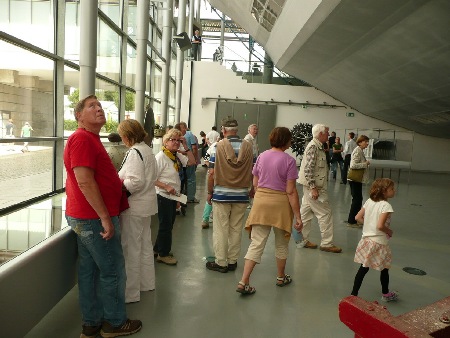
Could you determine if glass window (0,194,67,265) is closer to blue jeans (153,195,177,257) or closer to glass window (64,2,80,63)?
blue jeans (153,195,177,257)

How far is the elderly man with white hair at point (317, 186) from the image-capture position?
473 cm

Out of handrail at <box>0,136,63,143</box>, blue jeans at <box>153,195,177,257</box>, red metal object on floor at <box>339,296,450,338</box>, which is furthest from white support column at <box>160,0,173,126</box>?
red metal object on floor at <box>339,296,450,338</box>

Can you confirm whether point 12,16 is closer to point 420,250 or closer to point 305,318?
point 305,318

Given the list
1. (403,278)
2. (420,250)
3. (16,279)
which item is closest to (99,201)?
(16,279)

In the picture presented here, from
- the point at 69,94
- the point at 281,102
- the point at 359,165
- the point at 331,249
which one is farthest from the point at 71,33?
the point at 281,102

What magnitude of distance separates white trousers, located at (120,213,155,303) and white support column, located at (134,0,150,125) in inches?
185

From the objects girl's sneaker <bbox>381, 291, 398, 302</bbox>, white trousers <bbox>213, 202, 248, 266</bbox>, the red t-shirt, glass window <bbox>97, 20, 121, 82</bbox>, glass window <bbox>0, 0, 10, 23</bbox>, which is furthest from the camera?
glass window <bbox>97, 20, 121, 82</bbox>

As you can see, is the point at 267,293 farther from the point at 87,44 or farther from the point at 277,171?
the point at 87,44

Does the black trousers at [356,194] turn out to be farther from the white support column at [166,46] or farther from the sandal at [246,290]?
the white support column at [166,46]

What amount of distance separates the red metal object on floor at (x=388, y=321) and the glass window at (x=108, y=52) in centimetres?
724

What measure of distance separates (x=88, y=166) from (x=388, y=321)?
1.95 meters

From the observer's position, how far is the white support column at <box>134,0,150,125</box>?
7.18 meters

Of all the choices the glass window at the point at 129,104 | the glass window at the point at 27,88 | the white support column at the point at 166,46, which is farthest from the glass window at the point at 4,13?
the white support column at the point at 166,46

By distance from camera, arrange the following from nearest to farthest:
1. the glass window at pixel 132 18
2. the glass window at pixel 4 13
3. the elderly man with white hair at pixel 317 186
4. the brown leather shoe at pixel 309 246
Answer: the glass window at pixel 4 13 → the elderly man with white hair at pixel 317 186 → the brown leather shoe at pixel 309 246 → the glass window at pixel 132 18
